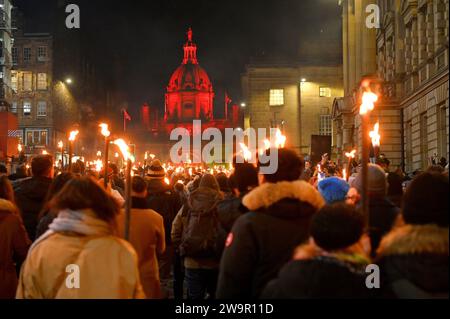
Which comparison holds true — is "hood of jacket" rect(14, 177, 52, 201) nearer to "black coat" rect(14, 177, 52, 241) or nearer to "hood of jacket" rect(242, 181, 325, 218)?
"black coat" rect(14, 177, 52, 241)

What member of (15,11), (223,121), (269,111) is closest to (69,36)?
(15,11)

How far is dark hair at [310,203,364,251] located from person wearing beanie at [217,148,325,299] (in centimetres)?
80

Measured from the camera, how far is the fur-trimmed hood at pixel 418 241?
4004 mm

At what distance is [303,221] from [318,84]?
2465 inches

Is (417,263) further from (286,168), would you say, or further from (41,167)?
(41,167)

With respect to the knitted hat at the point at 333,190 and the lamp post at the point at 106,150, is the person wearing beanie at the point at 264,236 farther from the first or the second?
the lamp post at the point at 106,150

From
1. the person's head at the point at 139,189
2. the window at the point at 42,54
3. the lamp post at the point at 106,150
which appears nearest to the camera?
the lamp post at the point at 106,150

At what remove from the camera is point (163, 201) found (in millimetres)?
10570

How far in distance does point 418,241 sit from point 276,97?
63.8 m

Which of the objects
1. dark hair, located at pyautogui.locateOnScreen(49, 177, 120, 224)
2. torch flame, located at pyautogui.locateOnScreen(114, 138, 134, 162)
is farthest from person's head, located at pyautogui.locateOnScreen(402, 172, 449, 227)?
torch flame, located at pyautogui.locateOnScreen(114, 138, 134, 162)

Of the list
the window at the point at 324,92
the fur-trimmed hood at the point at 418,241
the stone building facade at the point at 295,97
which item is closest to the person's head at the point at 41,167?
the fur-trimmed hood at the point at 418,241

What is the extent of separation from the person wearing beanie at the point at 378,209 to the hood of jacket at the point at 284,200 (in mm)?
763

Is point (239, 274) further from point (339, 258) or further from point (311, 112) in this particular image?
point (311, 112)

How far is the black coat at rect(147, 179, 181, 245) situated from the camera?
411 inches
